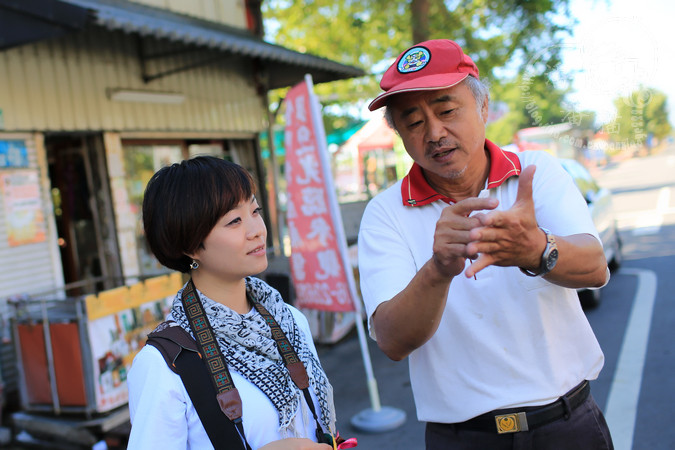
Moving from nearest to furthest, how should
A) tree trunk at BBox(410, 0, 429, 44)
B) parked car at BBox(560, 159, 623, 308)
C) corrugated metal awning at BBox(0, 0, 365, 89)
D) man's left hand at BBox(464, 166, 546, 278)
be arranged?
man's left hand at BBox(464, 166, 546, 278) → corrugated metal awning at BBox(0, 0, 365, 89) → parked car at BBox(560, 159, 623, 308) → tree trunk at BBox(410, 0, 429, 44)

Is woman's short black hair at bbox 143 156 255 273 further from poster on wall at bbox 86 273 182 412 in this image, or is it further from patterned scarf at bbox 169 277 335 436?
poster on wall at bbox 86 273 182 412

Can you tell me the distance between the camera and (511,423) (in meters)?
1.64

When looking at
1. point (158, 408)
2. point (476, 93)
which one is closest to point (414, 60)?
point (476, 93)

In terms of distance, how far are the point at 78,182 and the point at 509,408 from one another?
6.30 m

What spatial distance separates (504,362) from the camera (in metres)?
1.63

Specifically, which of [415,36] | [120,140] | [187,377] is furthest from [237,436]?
[415,36]

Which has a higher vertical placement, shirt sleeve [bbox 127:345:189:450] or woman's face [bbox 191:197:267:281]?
woman's face [bbox 191:197:267:281]

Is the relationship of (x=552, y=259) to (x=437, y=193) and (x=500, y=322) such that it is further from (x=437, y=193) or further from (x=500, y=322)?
(x=437, y=193)

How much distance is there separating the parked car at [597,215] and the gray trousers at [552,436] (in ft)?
17.7

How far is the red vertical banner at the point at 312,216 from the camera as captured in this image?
4477 millimetres

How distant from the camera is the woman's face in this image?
5.25 feet

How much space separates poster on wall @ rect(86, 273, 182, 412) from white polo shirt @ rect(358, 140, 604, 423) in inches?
131

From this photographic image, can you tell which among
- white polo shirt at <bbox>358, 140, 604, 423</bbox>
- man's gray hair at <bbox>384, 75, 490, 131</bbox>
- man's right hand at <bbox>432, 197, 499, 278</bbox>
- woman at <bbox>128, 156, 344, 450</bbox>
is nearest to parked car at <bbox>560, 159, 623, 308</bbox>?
man's gray hair at <bbox>384, 75, 490, 131</bbox>

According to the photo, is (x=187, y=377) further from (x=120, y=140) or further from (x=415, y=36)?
(x=415, y=36)
